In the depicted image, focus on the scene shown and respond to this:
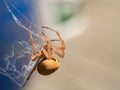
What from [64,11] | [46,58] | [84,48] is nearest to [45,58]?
[46,58]

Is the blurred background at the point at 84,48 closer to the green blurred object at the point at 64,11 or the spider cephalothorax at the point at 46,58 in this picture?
the green blurred object at the point at 64,11

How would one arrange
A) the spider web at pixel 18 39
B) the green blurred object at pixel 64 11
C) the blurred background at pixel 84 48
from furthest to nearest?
the blurred background at pixel 84 48 < the green blurred object at pixel 64 11 < the spider web at pixel 18 39

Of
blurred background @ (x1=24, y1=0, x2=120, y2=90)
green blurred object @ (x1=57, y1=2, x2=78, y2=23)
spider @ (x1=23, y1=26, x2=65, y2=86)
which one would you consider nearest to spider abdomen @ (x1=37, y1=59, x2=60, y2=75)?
spider @ (x1=23, y1=26, x2=65, y2=86)

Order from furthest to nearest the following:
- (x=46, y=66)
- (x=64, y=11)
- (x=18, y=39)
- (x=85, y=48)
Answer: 1. (x=85, y=48)
2. (x=64, y=11)
3. (x=18, y=39)
4. (x=46, y=66)

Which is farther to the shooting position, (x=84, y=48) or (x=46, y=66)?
(x=84, y=48)

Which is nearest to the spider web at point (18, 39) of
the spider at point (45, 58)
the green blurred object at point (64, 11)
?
the spider at point (45, 58)

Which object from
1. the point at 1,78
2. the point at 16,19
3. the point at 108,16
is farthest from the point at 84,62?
the point at 16,19

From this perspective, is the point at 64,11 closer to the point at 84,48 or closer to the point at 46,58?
the point at 84,48

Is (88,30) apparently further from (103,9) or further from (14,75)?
(14,75)
